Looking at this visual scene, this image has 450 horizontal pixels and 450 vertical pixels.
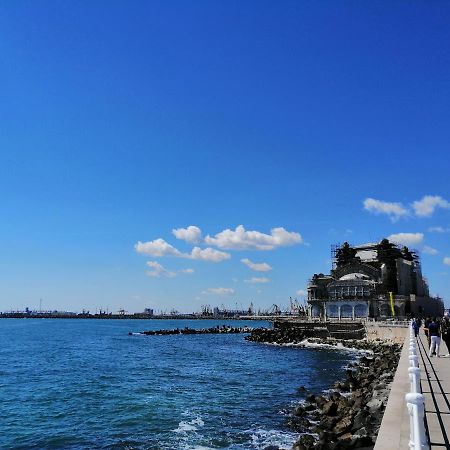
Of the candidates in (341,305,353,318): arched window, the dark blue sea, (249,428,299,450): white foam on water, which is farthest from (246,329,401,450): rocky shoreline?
(341,305,353,318): arched window

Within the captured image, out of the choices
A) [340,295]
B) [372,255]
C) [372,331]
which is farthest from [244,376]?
[372,255]

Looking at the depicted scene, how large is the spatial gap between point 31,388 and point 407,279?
78.3 m

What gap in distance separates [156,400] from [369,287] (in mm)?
58758

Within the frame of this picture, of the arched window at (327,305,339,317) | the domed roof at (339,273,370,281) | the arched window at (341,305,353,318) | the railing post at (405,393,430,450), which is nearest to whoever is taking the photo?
the railing post at (405,393,430,450)

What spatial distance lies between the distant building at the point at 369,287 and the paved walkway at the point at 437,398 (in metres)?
58.3

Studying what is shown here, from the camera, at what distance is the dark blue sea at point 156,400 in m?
21.3

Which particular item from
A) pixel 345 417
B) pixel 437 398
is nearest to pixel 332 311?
pixel 345 417

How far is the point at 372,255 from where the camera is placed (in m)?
93.6

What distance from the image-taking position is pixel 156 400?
96.3 feet

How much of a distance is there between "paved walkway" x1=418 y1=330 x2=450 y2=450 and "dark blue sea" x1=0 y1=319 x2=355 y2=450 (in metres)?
6.93

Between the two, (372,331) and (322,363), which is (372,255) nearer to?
(372,331)

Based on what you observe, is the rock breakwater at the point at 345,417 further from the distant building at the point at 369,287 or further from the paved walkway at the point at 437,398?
the distant building at the point at 369,287

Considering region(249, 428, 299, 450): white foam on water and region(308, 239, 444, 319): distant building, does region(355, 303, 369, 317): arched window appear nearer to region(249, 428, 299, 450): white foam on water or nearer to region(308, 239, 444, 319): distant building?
region(308, 239, 444, 319): distant building

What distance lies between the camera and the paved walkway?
9441 mm
